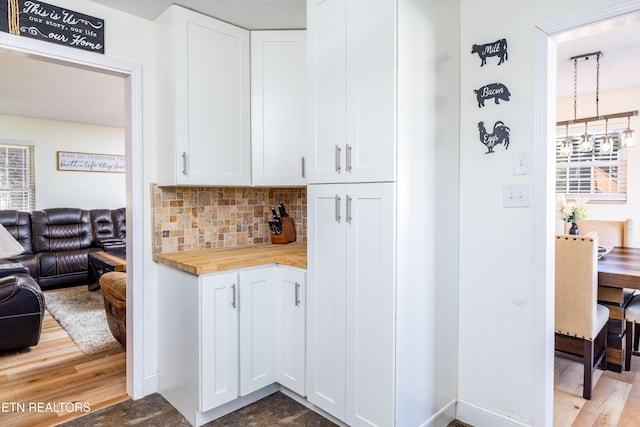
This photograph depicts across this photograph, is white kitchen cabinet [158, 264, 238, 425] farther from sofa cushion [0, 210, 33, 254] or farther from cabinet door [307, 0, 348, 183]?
sofa cushion [0, 210, 33, 254]

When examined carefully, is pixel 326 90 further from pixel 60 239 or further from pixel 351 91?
pixel 60 239

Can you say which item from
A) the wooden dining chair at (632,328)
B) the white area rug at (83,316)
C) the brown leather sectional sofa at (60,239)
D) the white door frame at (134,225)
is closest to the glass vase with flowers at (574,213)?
the wooden dining chair at (632,328)

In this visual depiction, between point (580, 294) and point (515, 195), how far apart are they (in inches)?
40.3

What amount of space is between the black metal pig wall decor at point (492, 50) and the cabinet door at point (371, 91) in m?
0.58

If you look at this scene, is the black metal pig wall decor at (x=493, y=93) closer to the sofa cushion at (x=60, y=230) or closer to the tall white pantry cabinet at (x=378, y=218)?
the tall white pantry cabinet at (x=378, y=218)

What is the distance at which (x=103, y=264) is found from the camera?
4094mm

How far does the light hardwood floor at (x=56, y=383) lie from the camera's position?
215 cm

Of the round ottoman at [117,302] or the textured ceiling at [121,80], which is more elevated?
the textured ceiling at [121,80]

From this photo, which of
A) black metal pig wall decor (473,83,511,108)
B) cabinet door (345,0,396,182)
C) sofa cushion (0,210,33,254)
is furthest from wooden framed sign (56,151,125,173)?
black metal pig wall decor (473,83,511,108)

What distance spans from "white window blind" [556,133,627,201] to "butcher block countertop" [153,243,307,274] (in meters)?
3.95

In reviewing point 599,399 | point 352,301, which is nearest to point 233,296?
point 352,301

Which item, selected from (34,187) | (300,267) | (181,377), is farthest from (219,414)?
(34,187)

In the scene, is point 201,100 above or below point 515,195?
above

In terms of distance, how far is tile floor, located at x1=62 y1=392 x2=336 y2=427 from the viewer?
203cm
